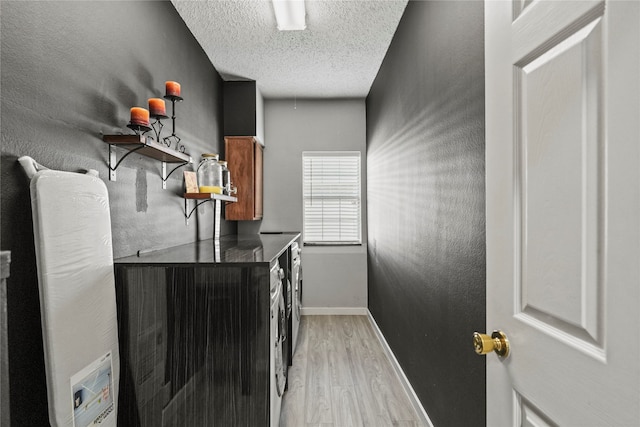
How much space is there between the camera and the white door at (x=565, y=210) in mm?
523

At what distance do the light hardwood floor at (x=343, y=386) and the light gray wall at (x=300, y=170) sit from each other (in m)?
0.74

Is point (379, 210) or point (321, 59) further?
point (379, 210)

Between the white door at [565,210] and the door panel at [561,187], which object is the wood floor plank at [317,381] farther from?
the door panel at [561,187]

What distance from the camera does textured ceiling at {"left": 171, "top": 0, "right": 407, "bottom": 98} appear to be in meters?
2.53

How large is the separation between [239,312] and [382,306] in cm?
216

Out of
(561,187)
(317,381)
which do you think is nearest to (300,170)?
(317,381)

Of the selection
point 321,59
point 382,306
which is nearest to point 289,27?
point 321,59

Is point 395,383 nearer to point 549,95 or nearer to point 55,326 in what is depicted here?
point 55,326

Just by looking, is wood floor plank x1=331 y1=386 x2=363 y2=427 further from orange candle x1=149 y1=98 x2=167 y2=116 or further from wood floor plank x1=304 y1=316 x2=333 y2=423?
orange candle x1=149 y1=98 x2=167 y2=116

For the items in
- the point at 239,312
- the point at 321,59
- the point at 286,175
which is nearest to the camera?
the point at 239,312

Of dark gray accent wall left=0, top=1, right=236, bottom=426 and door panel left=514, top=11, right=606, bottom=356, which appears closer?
door panel left=514, top=11, right=606, bottom=356

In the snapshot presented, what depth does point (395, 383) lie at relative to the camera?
2.66 m

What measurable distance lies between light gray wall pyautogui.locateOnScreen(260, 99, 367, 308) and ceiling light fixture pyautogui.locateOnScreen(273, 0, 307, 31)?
5.81 ft

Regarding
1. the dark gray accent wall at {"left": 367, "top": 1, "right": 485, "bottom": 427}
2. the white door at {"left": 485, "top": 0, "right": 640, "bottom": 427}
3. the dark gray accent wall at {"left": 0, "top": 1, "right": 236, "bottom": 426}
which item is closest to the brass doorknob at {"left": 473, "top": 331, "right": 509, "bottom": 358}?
the white door at {"left": 485, "top": 0, "right": 640, "bottom": 427}
